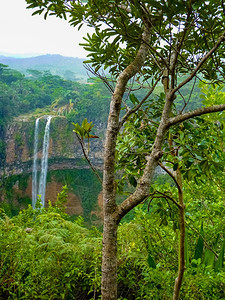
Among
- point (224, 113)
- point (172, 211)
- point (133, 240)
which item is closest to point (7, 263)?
point (133, 240)

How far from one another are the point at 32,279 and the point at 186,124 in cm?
121

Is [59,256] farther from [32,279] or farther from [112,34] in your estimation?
[112,34]

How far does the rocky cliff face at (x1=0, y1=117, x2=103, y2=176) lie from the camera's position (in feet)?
51.3

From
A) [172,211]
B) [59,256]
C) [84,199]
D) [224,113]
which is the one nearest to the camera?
[172,211]

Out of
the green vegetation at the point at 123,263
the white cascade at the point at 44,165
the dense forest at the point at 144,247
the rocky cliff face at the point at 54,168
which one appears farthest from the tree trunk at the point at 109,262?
the white cascade at the point at 44,165

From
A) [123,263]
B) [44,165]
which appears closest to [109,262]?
[123,263]

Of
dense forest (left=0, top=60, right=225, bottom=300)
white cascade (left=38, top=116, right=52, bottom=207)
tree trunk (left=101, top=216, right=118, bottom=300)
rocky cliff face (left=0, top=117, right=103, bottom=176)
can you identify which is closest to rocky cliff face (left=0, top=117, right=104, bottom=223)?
rocky cliff face (left=0, top=117, right=103, bottom=176)

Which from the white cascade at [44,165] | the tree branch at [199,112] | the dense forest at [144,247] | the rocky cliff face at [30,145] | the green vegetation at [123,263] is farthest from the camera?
the white cascade at [44,165]

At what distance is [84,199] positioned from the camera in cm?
1695

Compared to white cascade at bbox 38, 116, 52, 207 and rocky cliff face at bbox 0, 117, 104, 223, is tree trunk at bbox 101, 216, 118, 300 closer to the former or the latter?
rocky cliff face at bbox 0, 117, 104, 223

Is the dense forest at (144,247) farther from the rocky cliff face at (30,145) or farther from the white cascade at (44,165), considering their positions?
the rocky cliff face at (30,145)

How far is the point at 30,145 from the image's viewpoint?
52.2 ft

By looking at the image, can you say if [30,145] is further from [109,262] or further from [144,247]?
[109,262]

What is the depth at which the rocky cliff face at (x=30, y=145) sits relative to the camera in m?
15.6
